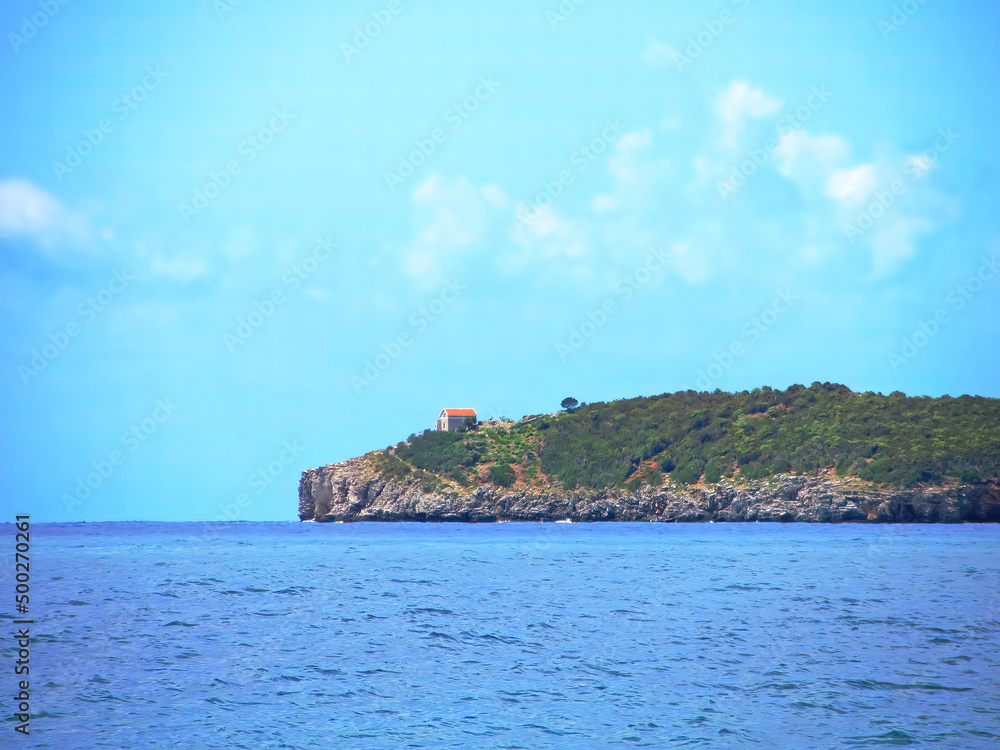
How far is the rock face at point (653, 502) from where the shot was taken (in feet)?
337

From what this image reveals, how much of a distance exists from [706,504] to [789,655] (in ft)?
328

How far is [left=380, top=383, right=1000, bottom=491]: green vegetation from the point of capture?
108688mm

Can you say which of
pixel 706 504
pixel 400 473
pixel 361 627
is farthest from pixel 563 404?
pixel 361 627

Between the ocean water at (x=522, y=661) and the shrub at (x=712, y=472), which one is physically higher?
the shrub at (x=712, y=472)

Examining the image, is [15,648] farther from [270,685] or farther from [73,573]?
[73,573]

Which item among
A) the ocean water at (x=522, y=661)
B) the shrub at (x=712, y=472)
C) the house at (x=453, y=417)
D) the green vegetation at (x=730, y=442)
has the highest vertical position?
the house at (x=453, y=417)

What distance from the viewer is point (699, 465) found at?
125312 mm

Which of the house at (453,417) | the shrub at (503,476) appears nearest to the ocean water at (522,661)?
the shrub at (503,476)

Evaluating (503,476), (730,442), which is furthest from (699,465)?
(503,476)

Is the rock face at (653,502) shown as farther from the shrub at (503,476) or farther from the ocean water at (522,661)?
the ocean water at (522,661)

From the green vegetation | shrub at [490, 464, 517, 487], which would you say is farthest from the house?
shrub at [490, 464, 517, 487]

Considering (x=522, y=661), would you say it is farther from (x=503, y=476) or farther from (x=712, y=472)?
(x=503, y=476)

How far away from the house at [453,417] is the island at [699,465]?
57cm

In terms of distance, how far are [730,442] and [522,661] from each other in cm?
11294
